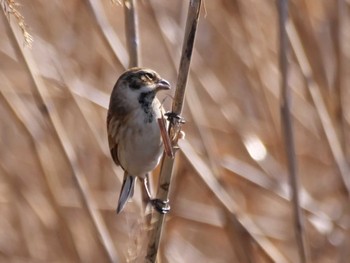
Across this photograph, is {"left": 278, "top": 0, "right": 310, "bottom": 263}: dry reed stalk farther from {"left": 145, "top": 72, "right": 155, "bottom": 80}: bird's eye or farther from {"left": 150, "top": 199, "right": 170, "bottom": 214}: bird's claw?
{"left": 150, "top": 199, "right": 170, "bottom": 214}: bird's claw

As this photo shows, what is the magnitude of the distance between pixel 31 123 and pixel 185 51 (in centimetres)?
117

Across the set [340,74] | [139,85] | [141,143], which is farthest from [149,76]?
[340,74]

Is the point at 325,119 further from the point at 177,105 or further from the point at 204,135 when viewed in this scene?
the point at 177,105

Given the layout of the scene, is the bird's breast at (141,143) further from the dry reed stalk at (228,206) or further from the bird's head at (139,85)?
the dry reed stalk at (228,206)

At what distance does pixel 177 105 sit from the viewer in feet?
5.21

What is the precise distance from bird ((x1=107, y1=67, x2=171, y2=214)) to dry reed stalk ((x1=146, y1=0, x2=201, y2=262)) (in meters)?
0.20

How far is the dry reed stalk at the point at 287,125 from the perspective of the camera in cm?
195

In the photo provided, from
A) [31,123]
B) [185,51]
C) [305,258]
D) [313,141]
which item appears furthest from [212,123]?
[185,51]

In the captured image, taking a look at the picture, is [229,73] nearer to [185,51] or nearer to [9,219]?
[9,219]

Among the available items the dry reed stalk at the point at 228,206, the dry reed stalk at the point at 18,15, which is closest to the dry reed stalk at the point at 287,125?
the dry reed stalk at the point at 228,206

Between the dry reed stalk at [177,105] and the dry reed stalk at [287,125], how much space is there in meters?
0.43

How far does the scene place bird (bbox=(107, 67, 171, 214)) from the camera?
190 cm

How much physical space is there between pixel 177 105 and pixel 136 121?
39 centimetres

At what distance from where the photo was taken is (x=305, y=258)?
6.98 ft
